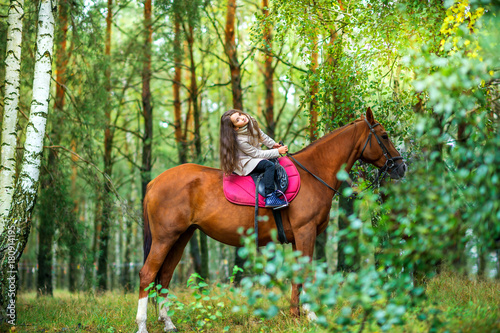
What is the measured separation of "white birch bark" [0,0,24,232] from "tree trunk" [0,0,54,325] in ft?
1.21

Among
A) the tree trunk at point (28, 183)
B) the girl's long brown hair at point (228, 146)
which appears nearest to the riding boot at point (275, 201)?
the girl's long brown hair at point (228, 146)

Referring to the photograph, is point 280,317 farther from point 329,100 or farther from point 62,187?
point 62,187

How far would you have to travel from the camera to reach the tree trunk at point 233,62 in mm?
10853

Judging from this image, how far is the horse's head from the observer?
5.45 metres

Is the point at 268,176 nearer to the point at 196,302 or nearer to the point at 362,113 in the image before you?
the point at 196,302

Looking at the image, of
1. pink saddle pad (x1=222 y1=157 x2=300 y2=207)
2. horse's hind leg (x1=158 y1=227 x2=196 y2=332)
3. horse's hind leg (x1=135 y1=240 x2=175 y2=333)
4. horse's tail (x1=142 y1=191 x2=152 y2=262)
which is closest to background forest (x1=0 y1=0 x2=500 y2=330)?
pink saddle pad (x1=222 y1=157 x2=300 y2=207)

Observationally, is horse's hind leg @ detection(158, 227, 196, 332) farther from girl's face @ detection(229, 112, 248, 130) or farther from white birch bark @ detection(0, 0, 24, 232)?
white birch bark @ detection(0, 0, 24, 232)

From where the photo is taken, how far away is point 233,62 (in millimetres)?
11094

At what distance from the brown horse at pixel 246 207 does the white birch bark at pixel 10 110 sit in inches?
99.2

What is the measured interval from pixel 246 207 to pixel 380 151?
206 centimetres

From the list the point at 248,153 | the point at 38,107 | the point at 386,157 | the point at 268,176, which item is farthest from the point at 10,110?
the point at 386,157

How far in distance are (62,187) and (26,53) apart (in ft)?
10.6

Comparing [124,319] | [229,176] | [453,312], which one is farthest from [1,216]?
[453,312]

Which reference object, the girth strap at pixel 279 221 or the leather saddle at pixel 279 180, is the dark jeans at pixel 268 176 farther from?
the girth strap at pixel 279 221
